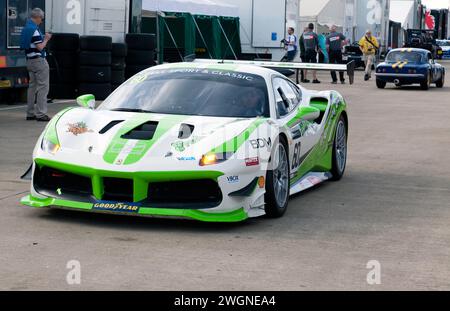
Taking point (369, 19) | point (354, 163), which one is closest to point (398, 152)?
point (354, 163)

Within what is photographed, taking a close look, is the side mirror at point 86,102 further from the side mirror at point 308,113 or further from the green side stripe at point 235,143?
the side mirror at point 308,113

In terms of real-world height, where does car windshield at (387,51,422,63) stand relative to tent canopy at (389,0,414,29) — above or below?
below

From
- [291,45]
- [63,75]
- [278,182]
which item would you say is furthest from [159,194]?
[291,45]

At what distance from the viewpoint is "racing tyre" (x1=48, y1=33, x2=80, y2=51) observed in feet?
62.7

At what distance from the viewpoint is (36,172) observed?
26.0 feet

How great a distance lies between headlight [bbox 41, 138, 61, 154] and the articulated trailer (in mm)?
10042

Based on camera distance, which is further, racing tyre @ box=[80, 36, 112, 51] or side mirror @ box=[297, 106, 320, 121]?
racing tyre @ box=[80, 36, 112, 51]

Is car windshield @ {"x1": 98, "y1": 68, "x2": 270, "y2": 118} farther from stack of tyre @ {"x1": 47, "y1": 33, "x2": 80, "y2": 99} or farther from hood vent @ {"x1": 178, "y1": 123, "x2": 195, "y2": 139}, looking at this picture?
stack of tyre @ {"x1": 47, "y1": 33, "x2": 80, "y2": 99}

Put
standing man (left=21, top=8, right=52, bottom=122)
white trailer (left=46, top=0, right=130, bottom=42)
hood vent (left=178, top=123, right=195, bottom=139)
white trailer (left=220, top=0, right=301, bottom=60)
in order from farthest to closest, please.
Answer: white trailer (left=220, top=0, right=301, bottom=60) → white trailer (left=46, top=0, right=130, bottom=42) → standing man (left=21, top=8, right=52, bottom=122) → hood vent (left=178, top=123, right=195, bottom=139)

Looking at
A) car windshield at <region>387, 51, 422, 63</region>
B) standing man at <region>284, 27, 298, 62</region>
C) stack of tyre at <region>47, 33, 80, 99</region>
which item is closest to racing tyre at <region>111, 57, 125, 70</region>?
stack of tyre at <region>47, 33, 80, 99</region>

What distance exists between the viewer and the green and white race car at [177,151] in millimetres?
7547

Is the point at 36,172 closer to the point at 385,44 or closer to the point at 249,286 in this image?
the point at 249,286

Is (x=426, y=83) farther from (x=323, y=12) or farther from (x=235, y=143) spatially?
(x=235, y=143)

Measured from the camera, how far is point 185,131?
7918 millimetres
